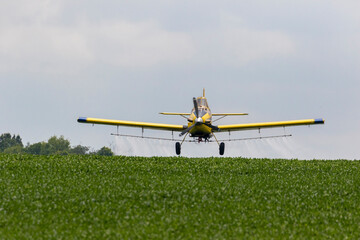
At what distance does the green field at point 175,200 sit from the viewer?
18.4m

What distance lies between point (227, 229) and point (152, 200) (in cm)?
433

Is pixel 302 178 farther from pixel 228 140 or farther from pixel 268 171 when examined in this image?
pixel 228 140

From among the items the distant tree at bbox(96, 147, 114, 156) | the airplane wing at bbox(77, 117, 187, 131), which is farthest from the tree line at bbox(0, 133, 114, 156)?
the airplane wing at bbox(77, 117, 187, 131)

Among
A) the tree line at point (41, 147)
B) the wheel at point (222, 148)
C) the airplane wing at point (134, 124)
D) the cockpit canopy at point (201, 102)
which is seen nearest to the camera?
the cockpit canopy at point (201, 102)

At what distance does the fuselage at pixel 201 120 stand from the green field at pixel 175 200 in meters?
5.49

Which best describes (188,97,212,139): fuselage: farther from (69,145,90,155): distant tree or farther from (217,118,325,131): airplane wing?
(69,145,90,155): distant tree

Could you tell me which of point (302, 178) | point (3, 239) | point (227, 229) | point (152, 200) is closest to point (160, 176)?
point (152, 200)

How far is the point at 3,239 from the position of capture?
682 inches

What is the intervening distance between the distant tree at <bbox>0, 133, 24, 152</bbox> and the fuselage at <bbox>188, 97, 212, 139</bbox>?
139 m

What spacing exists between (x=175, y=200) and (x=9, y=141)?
156520 millimetres

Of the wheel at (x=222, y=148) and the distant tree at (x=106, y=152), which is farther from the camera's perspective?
the distant tree at (x=106, y=152)

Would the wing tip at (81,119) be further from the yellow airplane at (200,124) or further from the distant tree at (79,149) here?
the distant tree at (79,149)

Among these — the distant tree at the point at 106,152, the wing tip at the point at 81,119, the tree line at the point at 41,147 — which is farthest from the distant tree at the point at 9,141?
the wing tip at the point at 81,119

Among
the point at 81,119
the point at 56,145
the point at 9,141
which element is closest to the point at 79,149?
the point at 56,145
